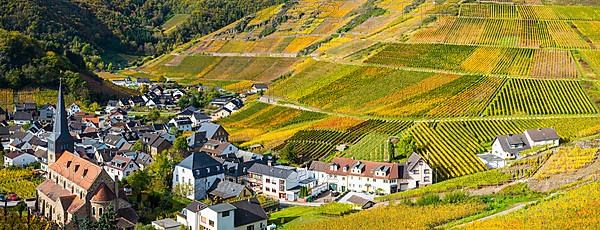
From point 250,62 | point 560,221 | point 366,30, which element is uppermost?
point 560,221

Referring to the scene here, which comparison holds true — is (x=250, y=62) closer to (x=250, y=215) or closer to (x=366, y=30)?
(x=366, y=30)

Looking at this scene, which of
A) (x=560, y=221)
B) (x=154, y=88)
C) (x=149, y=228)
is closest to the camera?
(x=560, y=221)

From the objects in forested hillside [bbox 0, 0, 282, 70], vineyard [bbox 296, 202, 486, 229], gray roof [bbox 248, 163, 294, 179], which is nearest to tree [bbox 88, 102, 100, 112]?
forested hillside [bbox 0, 0, 282, 70]

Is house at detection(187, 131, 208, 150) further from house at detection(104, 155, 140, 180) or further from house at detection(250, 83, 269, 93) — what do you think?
house at detection(250, 83, 269, 93)

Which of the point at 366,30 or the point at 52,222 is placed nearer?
the point at 52,222

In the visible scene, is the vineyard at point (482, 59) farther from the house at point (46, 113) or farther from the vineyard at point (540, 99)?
the house at point (46, 113)

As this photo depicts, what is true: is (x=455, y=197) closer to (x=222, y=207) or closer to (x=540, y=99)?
(x=222, y=207)

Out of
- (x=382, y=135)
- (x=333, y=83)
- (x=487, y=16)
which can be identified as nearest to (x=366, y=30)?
(x=487, y=16)
